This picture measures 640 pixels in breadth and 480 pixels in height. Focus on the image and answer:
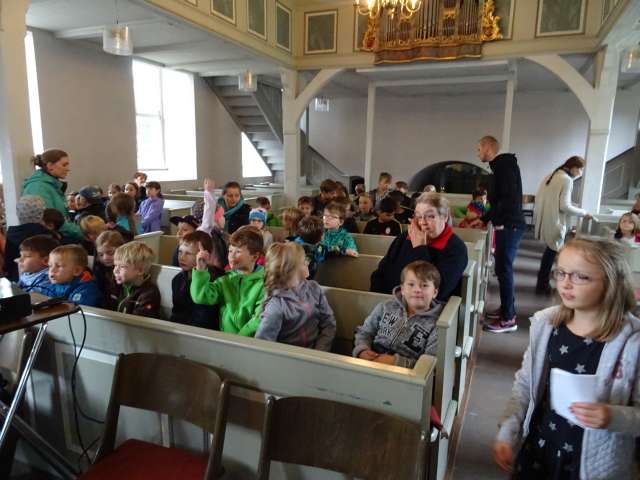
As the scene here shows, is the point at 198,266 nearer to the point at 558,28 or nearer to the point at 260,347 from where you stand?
the point at 260,347

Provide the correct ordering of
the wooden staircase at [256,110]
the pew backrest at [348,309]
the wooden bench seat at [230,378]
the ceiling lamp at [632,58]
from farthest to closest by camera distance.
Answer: the wooden staircase at [256,110] < the ceiling lamp at [632,58] < the pew backrest at [348,309] < the wooden bench seat at [230,378]

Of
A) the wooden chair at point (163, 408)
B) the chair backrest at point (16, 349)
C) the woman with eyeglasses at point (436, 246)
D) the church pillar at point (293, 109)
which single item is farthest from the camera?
the church pillar at point (293, 109)

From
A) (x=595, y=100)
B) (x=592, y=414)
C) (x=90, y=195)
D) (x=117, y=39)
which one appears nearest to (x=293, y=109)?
(x=117, y=39)

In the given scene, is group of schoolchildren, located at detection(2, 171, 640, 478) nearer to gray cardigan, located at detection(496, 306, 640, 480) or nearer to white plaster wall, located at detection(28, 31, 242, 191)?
gray cardigan, located at detection(496, 306, 640, 480)

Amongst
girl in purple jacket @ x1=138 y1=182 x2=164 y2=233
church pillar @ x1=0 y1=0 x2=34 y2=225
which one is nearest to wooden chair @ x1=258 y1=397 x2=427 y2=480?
church pillar @ x1=0 y1=0 x2=34 y2=225

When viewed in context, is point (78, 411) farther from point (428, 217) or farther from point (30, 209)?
point (428, 217)

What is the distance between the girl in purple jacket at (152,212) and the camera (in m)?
5.24

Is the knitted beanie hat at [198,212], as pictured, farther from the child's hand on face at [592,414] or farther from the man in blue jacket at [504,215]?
the child's hand on face at [592,414]

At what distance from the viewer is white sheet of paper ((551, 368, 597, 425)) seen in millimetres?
1232

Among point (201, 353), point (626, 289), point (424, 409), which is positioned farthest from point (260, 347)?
point (626, 289)

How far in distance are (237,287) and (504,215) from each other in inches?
106

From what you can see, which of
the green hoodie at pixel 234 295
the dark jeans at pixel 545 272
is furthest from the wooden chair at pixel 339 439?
the dark jeans at pixel 545 272

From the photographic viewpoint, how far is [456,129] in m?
11.2

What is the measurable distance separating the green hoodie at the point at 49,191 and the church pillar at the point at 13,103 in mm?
230
